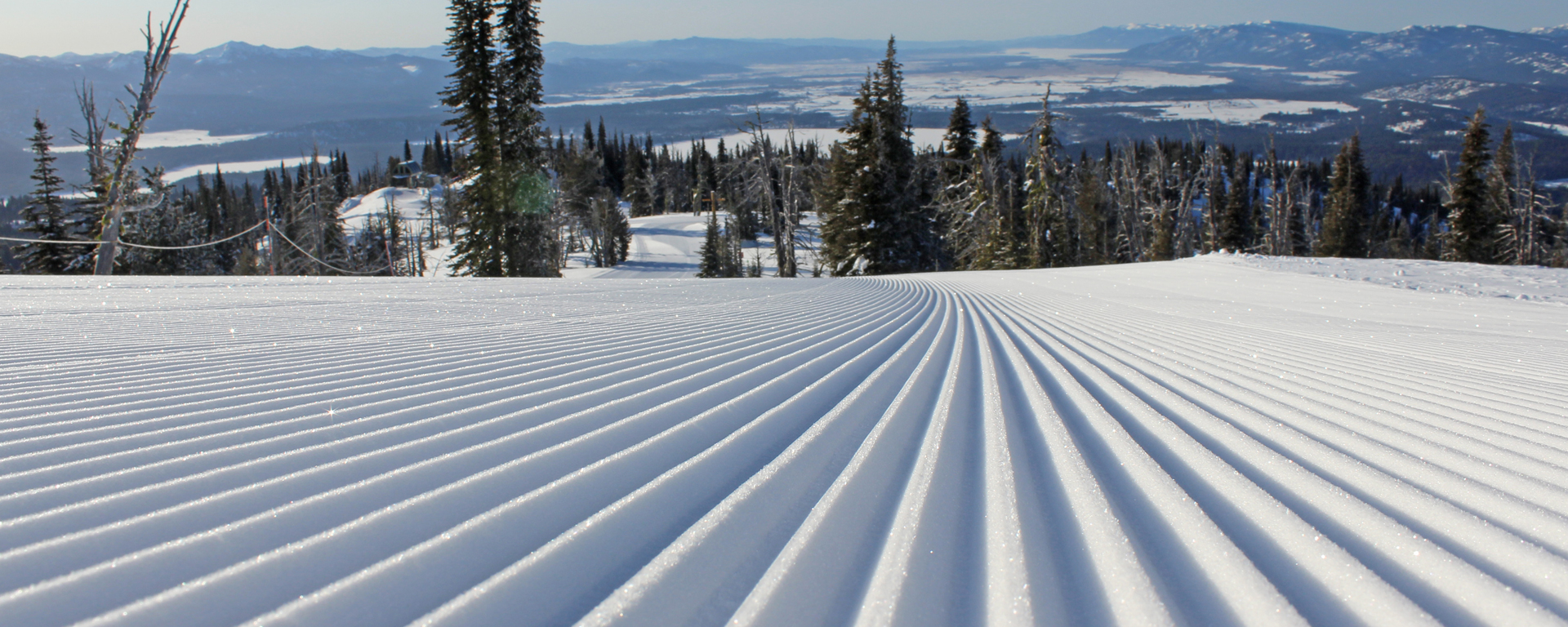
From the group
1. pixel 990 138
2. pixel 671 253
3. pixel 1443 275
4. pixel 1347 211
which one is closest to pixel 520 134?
pixel 990 138

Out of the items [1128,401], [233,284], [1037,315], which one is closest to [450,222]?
[233,284]

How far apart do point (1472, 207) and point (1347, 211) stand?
12392mm

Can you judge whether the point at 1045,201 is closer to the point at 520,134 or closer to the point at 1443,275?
the point at 1443,275

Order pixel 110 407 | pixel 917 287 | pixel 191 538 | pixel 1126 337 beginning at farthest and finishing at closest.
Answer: pixel 917 287, pixel 1126 337, pixel 110 407, pixel 191 538

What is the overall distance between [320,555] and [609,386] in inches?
68.1

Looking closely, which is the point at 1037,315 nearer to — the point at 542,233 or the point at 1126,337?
the point at 1126,337

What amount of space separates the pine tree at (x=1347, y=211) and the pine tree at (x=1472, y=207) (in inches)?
309

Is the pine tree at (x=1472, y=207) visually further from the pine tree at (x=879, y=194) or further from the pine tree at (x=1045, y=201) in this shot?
the pine tree at (x=879, y=194)

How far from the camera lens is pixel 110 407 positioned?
2.70 m

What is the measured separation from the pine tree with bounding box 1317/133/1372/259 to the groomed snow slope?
49599 millimetres

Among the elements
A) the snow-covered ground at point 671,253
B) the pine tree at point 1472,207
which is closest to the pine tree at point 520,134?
the snow-covered ground at point 671,253

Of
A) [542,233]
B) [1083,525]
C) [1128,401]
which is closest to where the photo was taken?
[1083,525]

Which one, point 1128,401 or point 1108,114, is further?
point 1108,114

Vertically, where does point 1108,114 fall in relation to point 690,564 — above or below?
above
